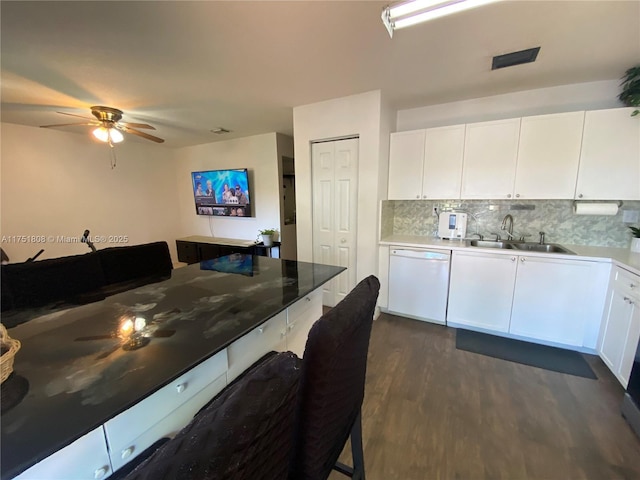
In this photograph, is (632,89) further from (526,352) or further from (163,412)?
(163,412)

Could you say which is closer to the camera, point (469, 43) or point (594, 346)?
point (469, 43)

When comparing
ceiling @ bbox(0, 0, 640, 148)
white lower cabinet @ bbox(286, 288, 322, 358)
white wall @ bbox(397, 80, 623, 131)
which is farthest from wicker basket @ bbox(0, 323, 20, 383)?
white wall @ bbox(397, 80, 623, 131)

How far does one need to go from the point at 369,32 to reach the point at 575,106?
7.73 ft

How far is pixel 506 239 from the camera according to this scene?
2906mm

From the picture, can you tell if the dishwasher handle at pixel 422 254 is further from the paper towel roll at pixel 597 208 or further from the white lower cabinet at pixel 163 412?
the white lower cabinet at pixel 163 412

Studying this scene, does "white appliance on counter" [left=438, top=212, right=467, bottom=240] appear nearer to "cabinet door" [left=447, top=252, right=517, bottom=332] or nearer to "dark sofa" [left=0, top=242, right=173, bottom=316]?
"cabinet door" [left=447, top=252, right=517, bottom=332]

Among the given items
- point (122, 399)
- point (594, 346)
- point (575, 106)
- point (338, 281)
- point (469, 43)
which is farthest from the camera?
point (338, 281)

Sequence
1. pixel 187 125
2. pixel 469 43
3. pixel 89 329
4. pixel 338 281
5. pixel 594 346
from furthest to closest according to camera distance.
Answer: pixel 187 125
pixel 338 281
pixel 594 346
pixel 469 43
pixel 89 329

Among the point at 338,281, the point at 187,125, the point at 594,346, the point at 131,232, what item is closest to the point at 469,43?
the point at 338,281

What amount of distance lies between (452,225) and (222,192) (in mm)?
3902

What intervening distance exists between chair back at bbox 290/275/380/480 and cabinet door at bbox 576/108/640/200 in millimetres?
2774

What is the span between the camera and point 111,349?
3.14 ft

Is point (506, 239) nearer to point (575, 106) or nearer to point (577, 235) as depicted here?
point (577, 235)

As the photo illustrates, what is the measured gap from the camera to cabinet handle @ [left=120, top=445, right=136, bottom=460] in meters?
0.77
